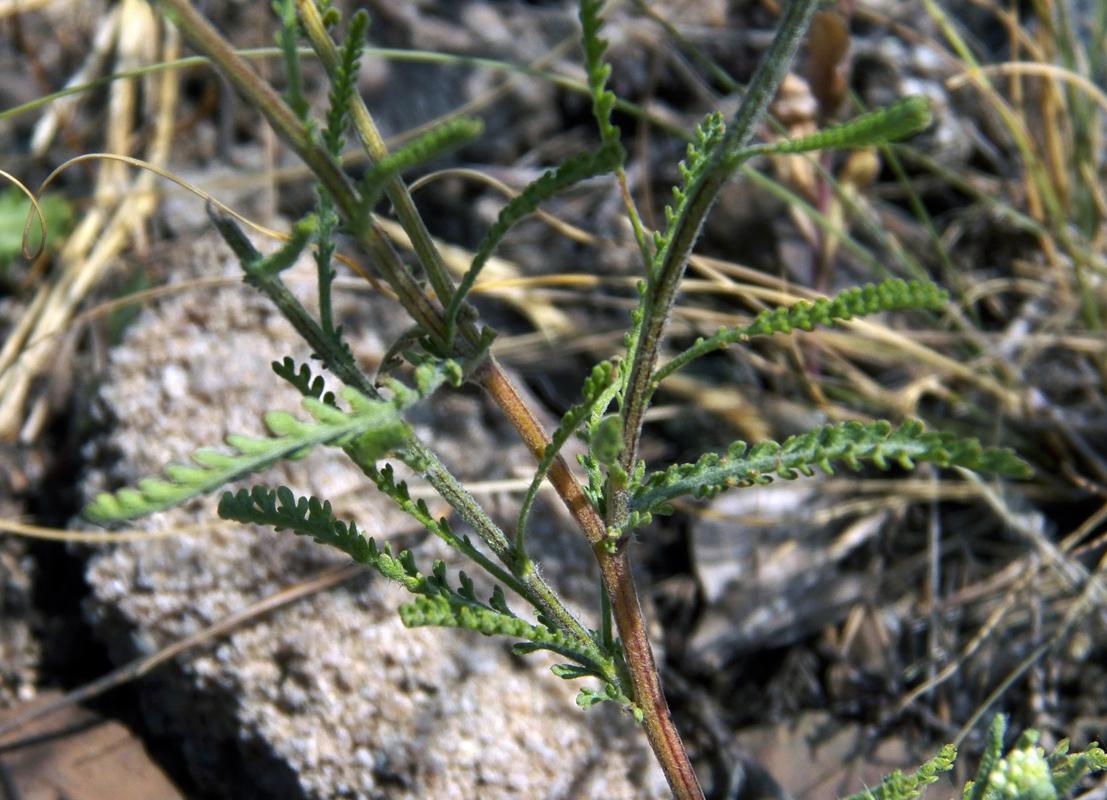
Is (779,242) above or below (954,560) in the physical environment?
above

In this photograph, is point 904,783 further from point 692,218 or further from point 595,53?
point 595,53

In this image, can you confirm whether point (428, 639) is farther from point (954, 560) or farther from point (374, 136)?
point (954, 560)

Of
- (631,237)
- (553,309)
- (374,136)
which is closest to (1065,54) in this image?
(631,237)

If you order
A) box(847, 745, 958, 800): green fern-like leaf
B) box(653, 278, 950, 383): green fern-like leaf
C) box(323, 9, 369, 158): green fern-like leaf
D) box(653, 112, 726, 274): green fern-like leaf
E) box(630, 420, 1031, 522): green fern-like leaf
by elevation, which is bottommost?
box(847, 745, 958, 800): green fern-like leaf

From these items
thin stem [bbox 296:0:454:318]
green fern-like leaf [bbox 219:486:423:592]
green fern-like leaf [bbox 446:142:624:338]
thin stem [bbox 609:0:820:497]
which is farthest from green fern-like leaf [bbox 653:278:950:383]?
green fern-like leaf [bbox 219:486:423:592]

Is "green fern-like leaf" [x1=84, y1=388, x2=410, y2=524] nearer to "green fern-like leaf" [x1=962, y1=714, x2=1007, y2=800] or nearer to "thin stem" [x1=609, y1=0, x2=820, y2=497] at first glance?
"thin stem" [x1=609, y1=0, x2=820, y2=497]

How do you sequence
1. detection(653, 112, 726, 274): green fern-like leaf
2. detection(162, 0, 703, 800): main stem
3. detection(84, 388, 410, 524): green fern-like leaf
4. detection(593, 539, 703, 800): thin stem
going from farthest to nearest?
detection(593, 539, 703, 800): thin stem < detection(653, 112, 726, 274): green fern-like leaf < detection(162, 0, 703, 800): main stem < detection(84, 388, 410, 524): green fern-like leaf

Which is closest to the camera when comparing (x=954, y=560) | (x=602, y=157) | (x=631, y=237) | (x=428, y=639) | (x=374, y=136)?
(x=602, y=157)
